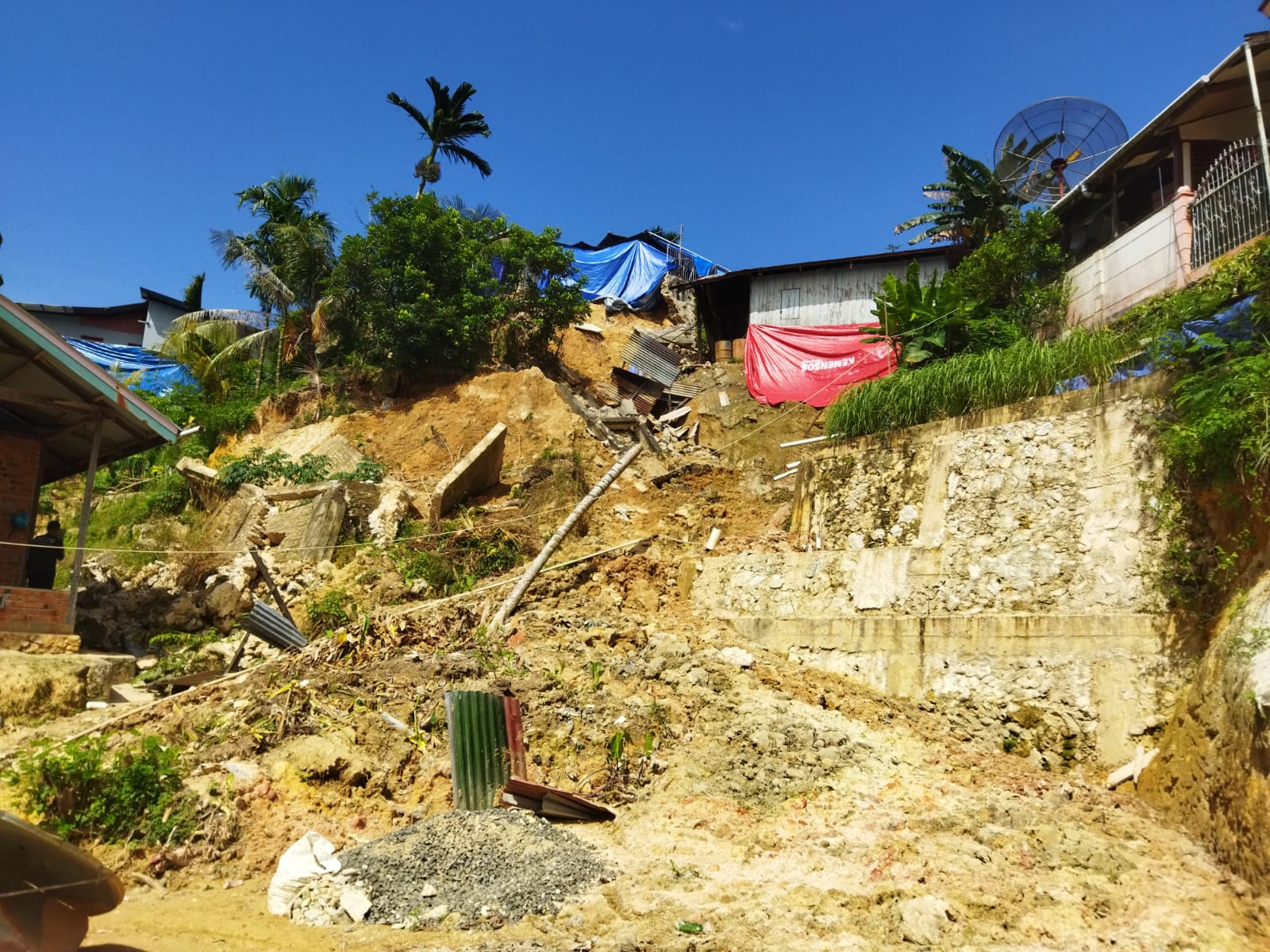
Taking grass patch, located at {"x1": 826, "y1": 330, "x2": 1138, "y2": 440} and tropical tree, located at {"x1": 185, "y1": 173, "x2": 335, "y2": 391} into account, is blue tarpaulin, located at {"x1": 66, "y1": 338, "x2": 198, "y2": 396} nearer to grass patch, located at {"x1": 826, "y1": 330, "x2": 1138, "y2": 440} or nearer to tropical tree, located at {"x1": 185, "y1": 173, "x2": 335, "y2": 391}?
tropical tree, located at {"x1": 185, "y1": 173, "x2": 335, "y2": 391}

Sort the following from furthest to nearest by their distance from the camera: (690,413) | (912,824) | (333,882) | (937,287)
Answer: (690,413), (937,287), (912,824), (333,882)

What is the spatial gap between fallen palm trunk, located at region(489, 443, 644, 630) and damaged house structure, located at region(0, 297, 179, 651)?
4961 mm

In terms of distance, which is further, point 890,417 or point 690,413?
point 690,413

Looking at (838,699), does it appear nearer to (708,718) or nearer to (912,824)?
(708,718)

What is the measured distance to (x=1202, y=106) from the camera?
42.4 ft

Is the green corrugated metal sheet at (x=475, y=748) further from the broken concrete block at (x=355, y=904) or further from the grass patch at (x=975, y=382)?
the grass patch at (x=975, y=382)

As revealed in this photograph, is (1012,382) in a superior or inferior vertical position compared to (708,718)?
superior

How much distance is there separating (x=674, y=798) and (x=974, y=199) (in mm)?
16914

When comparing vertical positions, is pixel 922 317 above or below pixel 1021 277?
below

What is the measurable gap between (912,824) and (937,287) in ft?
28.0

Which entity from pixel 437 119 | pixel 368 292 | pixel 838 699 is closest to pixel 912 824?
pixel 838 699

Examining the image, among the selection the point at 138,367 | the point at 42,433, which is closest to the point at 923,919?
the point at 42,433

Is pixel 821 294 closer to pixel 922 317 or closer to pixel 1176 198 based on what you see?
pixel 922 317

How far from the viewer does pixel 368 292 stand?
20.7 m
